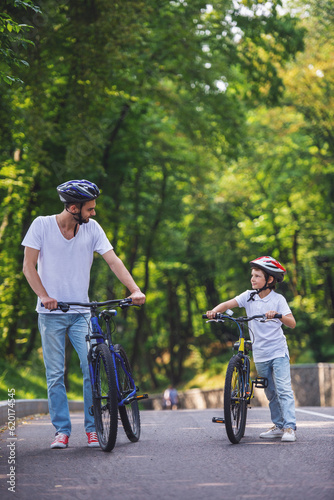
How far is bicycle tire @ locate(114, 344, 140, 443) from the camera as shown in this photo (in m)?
6.16

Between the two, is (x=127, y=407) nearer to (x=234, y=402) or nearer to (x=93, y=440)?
(x=93, y=440)

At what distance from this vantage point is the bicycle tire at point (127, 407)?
6.16 meters

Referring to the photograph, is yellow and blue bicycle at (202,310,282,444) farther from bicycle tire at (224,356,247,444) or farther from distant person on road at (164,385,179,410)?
distant person on road at (164,385,179,410)

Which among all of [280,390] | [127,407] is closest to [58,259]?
[127,407]

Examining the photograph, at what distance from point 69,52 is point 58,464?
9768 mm

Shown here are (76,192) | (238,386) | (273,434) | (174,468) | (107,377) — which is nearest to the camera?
(174,468)

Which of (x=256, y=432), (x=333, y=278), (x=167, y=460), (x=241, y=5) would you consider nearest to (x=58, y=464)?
(x=167, y=460)

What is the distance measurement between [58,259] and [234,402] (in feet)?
6.61

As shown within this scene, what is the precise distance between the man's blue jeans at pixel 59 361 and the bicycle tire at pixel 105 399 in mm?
215

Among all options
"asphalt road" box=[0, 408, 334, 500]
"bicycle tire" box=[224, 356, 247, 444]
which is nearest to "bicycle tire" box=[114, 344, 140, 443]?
"asphalt road" box=[0, 408, 334, 500]

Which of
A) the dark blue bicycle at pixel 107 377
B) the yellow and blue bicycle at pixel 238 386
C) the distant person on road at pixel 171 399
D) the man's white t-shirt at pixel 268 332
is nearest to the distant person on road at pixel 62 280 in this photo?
the dark blue bicycle at pixel 107 377

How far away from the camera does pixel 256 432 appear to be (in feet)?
24.7

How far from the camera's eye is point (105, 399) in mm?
6031

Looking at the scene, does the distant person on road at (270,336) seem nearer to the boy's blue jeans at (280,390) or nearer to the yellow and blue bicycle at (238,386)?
the boy's blue jeans at (280,390)
